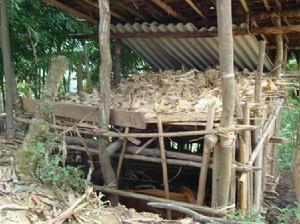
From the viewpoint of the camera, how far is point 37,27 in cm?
699

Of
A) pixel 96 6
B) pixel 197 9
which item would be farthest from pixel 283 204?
pixel 96 6

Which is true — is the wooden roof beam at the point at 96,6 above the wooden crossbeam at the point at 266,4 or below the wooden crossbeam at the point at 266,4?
above

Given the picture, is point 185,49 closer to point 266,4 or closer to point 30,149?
point 266,4

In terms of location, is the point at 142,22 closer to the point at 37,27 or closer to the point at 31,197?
the point at 37,27

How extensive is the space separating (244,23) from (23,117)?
3851 mm

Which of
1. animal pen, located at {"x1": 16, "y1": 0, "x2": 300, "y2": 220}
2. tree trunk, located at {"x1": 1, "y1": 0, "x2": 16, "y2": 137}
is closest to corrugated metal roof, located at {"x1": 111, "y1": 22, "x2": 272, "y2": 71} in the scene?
animal pen, located at {"x1": 16, "y1": 0, "x2": 300, "y2": 220}

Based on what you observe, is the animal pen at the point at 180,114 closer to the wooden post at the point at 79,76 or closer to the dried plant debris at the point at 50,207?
the dried plant debris at the point at 50,207

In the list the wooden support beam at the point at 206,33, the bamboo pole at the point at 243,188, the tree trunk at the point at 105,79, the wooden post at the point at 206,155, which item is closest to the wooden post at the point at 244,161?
the bamboo pole at the point at 243,188

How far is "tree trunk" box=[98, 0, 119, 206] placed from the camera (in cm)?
452

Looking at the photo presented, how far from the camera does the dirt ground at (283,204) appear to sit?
4412 mm

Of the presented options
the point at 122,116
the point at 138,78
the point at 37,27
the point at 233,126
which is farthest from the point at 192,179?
the point at 37,27

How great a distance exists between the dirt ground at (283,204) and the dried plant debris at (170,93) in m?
1.48

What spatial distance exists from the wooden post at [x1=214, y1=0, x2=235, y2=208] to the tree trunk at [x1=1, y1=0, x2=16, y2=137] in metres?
3.46

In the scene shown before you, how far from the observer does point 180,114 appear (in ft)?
15.0
